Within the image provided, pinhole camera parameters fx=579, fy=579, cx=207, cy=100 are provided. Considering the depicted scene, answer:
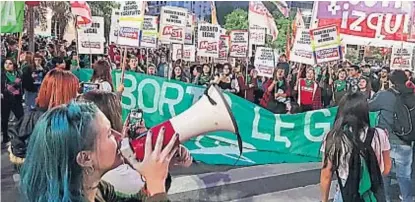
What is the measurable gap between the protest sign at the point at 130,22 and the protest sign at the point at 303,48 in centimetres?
77

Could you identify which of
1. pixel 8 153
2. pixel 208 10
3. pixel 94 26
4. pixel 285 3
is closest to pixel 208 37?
pixel 208 10

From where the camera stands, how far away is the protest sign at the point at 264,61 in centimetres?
280

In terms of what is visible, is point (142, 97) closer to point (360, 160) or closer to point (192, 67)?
point (192, 67)

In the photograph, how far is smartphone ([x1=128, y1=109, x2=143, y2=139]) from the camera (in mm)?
2893

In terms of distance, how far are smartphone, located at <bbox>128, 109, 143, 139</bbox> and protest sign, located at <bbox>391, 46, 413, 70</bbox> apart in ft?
4.10

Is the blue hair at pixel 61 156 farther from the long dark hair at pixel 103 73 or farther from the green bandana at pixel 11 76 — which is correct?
the green bandana at pixel 11 76

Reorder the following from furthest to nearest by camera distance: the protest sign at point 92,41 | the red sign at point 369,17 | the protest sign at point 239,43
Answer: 1. the protest sign at point 92,41
2. the protest sign at point 239,43
3. the red sign at point 369,17

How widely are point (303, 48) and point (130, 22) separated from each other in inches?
34.0

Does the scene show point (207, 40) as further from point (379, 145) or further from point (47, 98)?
point (379, 145)

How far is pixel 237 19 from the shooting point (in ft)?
9.21

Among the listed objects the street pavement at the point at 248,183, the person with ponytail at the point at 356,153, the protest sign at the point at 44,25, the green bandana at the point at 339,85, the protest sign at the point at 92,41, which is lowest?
the street pavement at the point at 248,183

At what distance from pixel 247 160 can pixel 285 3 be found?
0.79 meters

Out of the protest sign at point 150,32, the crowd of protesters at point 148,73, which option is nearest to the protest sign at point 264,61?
the crowd of protesters at point 148,73

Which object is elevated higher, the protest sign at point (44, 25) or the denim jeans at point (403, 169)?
the protest sign at point (44, 25)
